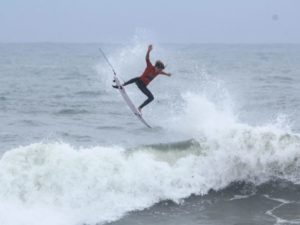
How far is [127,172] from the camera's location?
16250 millimetres

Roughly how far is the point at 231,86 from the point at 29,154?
28.2 meters

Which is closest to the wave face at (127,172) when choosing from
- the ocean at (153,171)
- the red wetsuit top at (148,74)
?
the ocean at (153,171)

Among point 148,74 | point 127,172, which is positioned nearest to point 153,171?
point 127,172

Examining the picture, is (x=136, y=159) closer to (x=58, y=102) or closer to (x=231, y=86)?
(x=58, y=102)

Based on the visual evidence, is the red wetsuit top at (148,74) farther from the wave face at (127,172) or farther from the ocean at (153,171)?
the wave face at (127,172)

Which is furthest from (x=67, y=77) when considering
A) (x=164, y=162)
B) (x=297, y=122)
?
(x=164, y=162)

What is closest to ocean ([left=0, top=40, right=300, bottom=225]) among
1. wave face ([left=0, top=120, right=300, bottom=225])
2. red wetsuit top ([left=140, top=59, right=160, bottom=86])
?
wave face ([left=0, top=120, right=300, bottom=225])

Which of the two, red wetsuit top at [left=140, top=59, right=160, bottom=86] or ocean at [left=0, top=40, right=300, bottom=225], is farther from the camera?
red wetsuit top at [left=140, top=59, right=160, bottom=86]

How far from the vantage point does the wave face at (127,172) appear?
47.6ft

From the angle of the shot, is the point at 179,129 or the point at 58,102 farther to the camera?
the point at 58,102

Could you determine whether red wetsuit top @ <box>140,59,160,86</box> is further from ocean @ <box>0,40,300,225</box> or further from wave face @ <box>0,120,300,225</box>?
wave face @ <box>0,120,300,225</box>

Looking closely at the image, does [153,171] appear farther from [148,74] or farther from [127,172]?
[148,74]

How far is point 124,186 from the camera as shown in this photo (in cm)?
1569

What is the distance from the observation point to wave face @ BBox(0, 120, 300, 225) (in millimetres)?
14500
